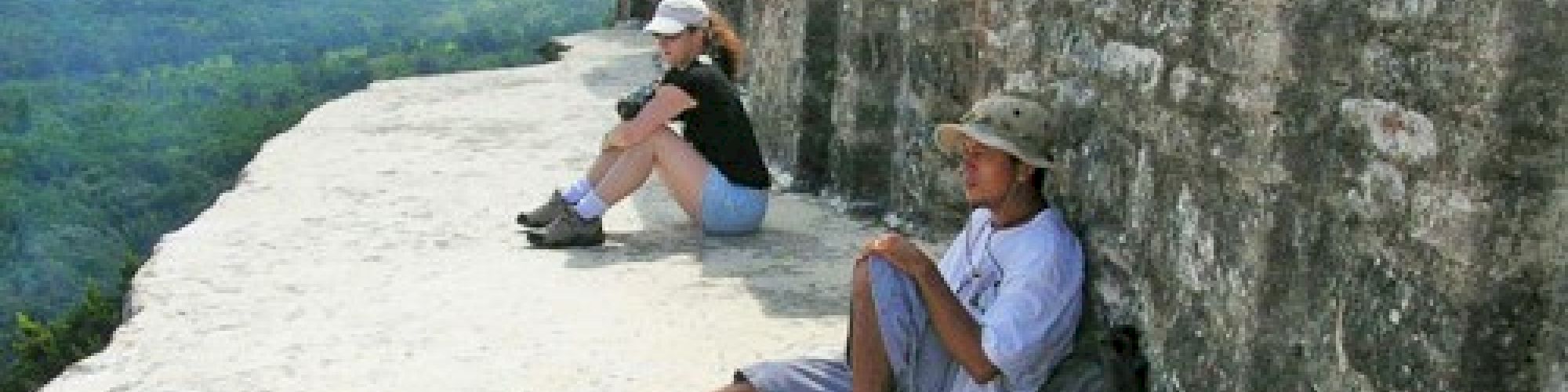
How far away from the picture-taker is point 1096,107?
4352mm

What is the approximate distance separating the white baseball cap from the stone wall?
1.72 metres

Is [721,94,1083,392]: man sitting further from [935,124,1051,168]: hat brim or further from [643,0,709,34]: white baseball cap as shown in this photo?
[643,0,709,34]: white baseball cap

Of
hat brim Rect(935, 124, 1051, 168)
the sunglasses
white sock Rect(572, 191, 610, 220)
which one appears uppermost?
hat brim Rect(935, 124, 1051, 168)

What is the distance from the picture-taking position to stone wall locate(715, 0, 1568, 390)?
9.33 ft

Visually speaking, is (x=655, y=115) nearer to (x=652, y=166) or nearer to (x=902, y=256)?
(x=652, y=166)

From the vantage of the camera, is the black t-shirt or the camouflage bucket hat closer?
the camouflage bucket hat

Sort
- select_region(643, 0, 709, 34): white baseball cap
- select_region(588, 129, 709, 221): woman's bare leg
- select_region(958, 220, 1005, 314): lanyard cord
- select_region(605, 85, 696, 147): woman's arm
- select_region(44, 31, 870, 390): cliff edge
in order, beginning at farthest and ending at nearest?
select_region(588, 129, 709, 221): woman's bare leg < select_region(605, 85, 696, 147): woman's arm < select_region(643, 0, 709, 34): white baseball cap < select_region(44, 31, 870, 390): cliff edge < select_region(958, 220, 1005, 314): lanyard cord

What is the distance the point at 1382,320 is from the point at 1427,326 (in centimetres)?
13

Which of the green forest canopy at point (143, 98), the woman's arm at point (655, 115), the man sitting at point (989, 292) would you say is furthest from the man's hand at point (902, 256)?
the green forest canopy at point (143, 98)

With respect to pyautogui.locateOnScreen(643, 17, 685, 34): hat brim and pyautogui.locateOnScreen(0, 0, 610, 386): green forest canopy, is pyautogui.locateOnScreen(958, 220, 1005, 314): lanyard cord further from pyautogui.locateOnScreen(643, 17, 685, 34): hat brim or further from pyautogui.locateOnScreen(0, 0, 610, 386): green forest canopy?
pyautogui.locateOnScreen(0, 0, 610, 386): green forest canopy

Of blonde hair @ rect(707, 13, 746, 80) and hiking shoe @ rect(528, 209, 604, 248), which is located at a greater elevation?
blonde hair @ rect(707, 13, 746, 80)

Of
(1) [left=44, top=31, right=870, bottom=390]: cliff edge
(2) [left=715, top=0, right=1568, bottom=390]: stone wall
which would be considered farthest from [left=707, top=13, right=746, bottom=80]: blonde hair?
(2) [left=715, top=0, right=1568, bottom=390]: stone wall

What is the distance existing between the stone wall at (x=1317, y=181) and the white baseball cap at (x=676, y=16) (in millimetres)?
1721

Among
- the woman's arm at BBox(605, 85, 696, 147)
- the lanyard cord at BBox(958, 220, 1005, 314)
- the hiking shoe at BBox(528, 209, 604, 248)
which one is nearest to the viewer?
the lanyard cord at BBox(958, 220, 1005, 314)
